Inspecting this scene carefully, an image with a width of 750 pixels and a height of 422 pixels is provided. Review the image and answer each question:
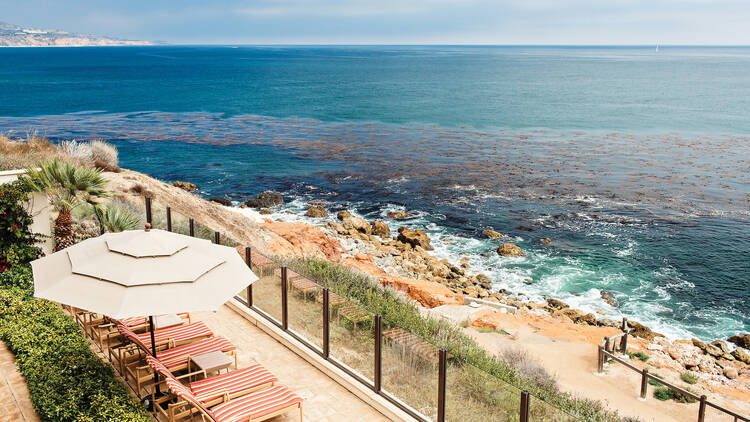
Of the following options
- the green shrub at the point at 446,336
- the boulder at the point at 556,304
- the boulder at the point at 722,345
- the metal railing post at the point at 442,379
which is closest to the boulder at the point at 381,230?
the boulder at the point at 556,304

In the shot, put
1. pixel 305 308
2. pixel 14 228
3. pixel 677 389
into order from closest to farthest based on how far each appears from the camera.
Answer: pixel 305 308 < pixel 677 389 < pixel 14 228

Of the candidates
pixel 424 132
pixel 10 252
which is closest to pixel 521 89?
pixel 424 132

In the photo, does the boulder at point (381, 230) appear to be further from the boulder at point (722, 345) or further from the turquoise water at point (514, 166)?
the boulder at point (722, 345)

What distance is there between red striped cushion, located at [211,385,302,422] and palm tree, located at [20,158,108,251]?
8.56 meters

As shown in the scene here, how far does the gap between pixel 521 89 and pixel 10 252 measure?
393 feet

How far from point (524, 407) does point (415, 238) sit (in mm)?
22857

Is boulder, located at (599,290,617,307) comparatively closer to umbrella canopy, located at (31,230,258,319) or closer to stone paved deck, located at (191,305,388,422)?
stone paved deck, located at (191,305,388,422)

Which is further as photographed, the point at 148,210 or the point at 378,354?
the point at 148,210

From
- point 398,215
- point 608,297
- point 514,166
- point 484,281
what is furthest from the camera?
point 514,166

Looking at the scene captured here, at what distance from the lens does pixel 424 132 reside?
217ft

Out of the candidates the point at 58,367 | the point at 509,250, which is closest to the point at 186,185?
the point at 509,250

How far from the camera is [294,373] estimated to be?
31.9 feet

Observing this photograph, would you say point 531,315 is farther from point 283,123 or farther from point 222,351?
point 283,123

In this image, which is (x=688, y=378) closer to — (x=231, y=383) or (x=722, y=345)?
(x=722, y=345)
